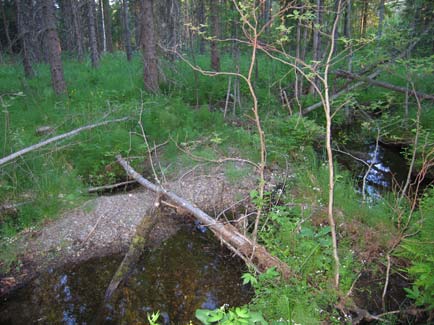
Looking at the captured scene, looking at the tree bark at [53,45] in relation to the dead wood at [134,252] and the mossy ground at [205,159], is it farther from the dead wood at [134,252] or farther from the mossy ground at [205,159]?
the dead wood at [134,252]

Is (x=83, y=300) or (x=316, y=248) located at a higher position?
(x=316, y=248)

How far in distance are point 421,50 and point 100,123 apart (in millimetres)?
9077

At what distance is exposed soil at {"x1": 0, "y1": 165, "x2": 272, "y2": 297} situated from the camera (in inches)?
174

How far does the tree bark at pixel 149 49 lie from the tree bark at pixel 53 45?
7.00 feet

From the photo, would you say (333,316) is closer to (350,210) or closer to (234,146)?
(350,210)

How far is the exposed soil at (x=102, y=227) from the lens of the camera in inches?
174

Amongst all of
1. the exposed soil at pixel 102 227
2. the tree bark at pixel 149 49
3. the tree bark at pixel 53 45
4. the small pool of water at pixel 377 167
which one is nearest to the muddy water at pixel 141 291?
the exposed soil at pixel 102 227

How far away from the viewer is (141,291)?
3.93 m

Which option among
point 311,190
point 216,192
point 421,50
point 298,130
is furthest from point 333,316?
point 421,50

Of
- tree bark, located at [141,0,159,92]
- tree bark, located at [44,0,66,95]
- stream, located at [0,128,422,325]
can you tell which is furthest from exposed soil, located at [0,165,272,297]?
tree bark, located at [44,0,66,95]

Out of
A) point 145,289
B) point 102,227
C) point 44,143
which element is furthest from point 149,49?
point 145,289

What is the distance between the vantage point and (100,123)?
6.69 metres

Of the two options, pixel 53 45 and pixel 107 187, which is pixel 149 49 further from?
pixel 107 187

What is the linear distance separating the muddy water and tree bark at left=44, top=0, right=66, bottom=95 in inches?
242
